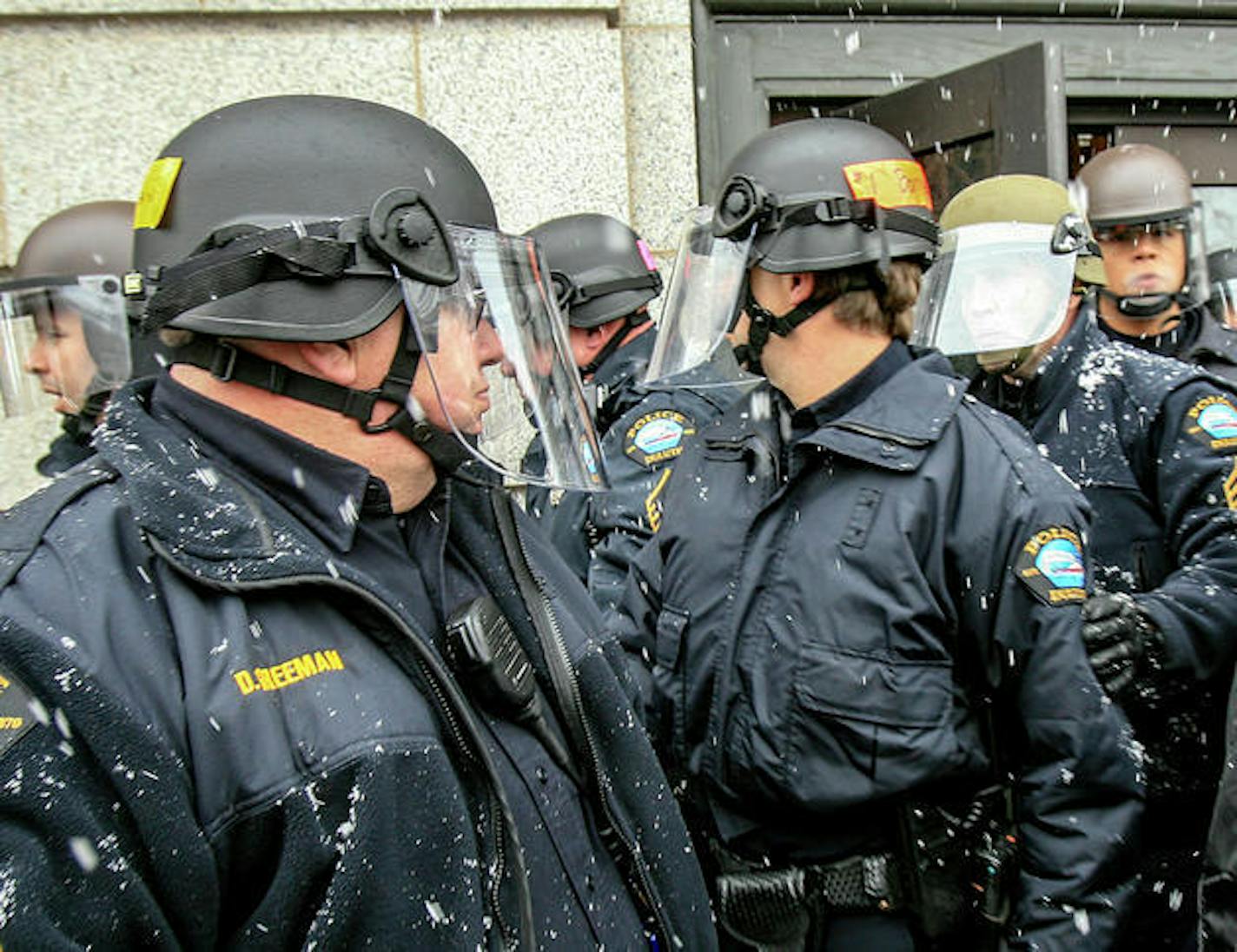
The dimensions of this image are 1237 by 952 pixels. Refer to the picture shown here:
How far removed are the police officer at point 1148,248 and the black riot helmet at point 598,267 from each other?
1.56m

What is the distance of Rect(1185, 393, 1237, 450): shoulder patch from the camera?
2.75 meters

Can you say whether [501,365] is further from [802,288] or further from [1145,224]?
[1145,224]

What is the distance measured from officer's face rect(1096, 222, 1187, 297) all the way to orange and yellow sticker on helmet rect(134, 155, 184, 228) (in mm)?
3337

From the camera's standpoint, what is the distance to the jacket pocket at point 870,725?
214 centimetres

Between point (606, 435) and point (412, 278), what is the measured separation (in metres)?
2.20

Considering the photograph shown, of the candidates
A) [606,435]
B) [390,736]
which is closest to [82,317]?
[606,435]

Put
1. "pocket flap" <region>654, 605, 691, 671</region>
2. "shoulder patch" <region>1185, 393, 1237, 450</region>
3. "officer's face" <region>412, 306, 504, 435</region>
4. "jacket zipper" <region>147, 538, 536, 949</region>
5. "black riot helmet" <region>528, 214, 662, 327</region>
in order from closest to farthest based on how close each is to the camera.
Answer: "jacket zipper" <region>147, 538, 536, 949</region> < "officer's face" <region>412, 306, 504, 435</region> < "pocket flap" <region>654, 605, 691, 671</region> < "shoulder patch" <region>1185, 393, 1237, 450</region> < "black riot helmet" <region>528, 214, 662, 327</region>

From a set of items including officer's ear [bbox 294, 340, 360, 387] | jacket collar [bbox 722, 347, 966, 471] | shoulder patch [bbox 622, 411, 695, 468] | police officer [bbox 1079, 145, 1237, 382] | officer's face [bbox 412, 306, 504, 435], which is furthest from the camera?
police officer [bbox 1079, 145, 1237, 382]

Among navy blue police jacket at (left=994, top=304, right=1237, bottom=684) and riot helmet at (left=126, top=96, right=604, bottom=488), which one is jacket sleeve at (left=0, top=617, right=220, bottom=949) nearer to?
riot helmet at (left=126, top=96, right=604, bottom=488)

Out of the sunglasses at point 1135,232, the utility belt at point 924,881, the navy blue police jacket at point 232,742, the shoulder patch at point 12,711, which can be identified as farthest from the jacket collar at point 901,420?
the sunglasses at point 1135,232

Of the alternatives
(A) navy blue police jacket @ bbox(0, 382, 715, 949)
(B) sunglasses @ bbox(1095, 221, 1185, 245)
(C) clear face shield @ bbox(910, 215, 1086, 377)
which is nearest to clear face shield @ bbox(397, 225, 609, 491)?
(A) navy blue police jacket @ bbox(0, 382, 715, 949)

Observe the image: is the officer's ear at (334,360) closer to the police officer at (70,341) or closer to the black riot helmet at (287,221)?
the black riot helmet at (287,221)

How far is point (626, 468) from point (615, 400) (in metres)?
0.44

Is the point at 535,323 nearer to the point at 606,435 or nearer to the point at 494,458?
the point at 494,458
